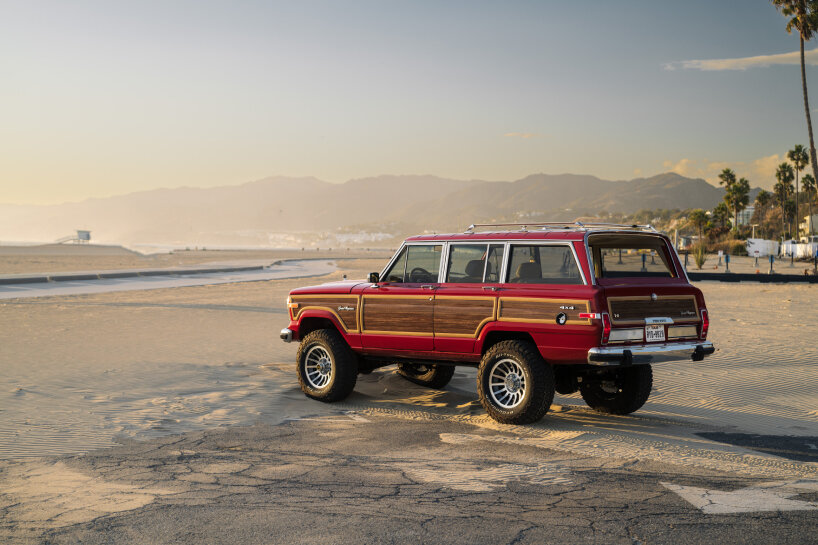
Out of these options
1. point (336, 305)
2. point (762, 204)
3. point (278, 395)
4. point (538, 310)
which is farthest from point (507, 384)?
point (762, 204)

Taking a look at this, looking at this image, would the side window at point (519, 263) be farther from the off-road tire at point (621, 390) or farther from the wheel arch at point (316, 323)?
the wheel arch at point (316, 323)

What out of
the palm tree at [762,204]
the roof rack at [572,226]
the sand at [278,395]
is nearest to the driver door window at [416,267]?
the roof rack at [572,226]

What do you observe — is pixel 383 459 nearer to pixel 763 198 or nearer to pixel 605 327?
pixel 605 327

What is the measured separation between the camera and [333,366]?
9.94 m

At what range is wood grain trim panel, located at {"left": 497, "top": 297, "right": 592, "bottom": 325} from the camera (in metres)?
8.06

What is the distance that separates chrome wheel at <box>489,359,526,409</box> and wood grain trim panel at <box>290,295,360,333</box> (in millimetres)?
2052

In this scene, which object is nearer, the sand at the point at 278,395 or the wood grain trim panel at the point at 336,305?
the sand at the point at 278,395

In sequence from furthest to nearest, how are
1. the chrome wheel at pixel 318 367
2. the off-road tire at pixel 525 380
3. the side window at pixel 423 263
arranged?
the chrome wheel at pixel 318 367
the side window at pixel 423 263
the off-road tire at pixel 525 380

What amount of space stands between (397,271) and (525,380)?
7.66 feet

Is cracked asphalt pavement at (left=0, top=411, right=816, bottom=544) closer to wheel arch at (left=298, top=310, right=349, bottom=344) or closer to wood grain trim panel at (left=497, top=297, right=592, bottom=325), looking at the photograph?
wood grain trim panel at (left=497, top=297, right=592, bottom=325)

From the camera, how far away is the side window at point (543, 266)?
8.44 meters

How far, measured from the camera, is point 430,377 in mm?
11383

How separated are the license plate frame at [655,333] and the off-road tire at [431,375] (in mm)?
3633

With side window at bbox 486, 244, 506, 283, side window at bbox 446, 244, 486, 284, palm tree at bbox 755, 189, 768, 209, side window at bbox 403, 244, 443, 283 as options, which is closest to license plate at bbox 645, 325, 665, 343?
side window at bbox 486, 244, 506, 283
